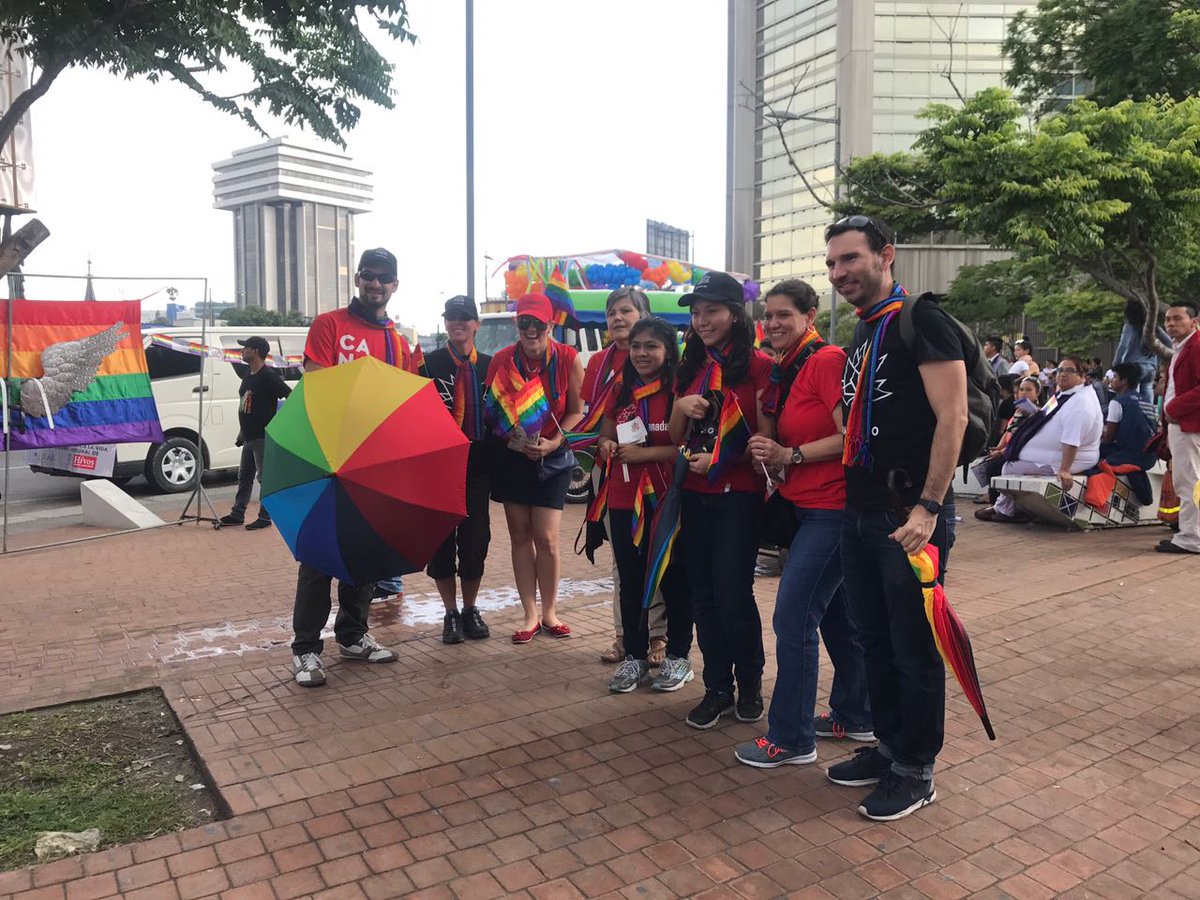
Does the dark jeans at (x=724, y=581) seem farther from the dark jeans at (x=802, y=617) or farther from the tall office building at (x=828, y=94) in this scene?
the tall office building at (x=828, y=94)

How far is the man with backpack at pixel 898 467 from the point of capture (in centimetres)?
309

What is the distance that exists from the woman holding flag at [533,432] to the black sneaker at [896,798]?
2433 mm

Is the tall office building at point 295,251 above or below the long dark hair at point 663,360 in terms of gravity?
above

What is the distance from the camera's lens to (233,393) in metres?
12.7

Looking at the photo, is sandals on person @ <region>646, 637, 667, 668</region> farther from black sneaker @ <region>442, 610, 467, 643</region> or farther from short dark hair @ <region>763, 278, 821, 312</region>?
short dark hair @ <region>763, 278, 821, 312</region>

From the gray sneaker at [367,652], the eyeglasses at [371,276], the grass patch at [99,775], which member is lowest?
the grass patch at [99,775]

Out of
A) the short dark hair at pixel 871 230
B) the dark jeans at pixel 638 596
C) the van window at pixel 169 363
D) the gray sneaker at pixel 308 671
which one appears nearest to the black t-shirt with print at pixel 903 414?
the short dark hair at pixel 871 230

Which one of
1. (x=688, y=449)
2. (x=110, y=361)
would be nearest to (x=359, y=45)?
(x=688, y=449)

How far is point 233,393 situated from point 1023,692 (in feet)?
35.8

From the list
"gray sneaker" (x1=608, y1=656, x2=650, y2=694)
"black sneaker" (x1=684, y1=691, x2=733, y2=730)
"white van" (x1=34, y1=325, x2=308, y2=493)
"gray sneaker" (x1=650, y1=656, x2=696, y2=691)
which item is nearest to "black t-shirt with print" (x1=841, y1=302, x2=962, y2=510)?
"black sneaker" (x1=684, y1=691, x2=733, y2=730)

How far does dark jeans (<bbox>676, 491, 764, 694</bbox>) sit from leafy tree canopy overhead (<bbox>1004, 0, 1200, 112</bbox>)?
15.5 m

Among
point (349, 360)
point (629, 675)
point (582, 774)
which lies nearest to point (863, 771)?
point (582, 774)

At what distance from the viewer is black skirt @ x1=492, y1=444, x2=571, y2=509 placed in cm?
531

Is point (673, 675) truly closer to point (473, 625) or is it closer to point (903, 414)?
point (473, 625)
